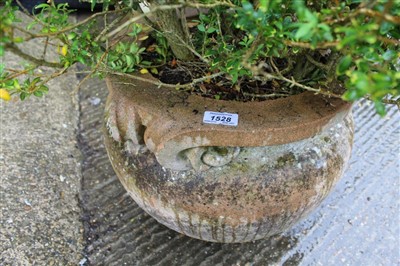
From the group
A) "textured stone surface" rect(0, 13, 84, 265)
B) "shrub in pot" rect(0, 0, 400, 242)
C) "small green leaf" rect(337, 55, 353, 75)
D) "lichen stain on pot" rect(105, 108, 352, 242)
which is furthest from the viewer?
"textured stone surface" rect(0, 13, 84, 265)

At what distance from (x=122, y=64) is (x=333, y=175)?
2.05ft

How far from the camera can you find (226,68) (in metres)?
0.96

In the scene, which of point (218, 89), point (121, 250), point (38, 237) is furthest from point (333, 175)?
point (38, 237)

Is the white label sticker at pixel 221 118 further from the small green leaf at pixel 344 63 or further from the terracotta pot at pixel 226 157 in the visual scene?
the small green leaf at pixel 344 63

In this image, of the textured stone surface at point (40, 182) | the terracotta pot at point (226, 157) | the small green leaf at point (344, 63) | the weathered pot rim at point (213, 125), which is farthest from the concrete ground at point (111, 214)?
the small green leaf at point (344, 63)

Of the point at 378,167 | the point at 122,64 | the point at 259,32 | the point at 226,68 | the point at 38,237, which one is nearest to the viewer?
the point at 259,32

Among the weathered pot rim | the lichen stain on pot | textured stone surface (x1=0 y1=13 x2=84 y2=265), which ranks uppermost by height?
the weathered pot rim

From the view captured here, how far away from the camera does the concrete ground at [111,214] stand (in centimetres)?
142

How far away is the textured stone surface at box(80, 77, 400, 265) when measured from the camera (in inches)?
56.1

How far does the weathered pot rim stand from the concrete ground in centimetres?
51

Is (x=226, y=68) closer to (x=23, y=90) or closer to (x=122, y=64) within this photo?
(x=122, y=64)

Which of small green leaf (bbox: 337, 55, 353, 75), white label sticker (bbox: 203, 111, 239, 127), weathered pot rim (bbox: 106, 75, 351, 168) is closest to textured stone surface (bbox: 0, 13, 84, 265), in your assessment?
weathered pot rim (bbox: 106, 75, 351, 168)

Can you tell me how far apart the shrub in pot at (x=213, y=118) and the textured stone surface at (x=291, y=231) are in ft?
0.77

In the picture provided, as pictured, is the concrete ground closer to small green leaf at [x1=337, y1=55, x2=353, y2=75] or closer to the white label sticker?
the white label sticker
